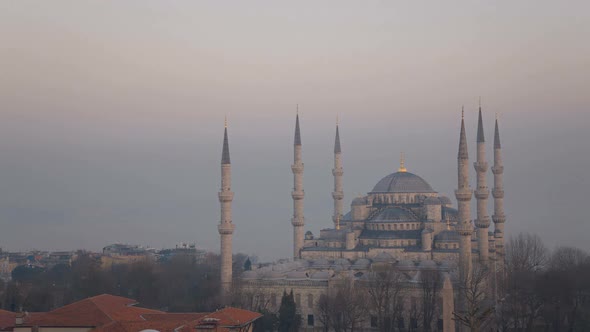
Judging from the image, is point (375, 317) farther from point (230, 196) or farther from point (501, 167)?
point (501, 167)

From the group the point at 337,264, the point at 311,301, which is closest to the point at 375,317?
the point at 311,301

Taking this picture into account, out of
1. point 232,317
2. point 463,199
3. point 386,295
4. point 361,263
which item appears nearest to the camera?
point 232,317

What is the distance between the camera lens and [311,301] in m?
45.4

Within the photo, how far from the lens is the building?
72.6 ft

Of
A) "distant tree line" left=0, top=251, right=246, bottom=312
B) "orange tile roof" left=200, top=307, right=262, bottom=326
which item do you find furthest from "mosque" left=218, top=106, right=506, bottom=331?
"orange tile roof" left=200, top=307, right=262, bottom=326

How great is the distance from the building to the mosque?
16814 mm

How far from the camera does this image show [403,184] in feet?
181

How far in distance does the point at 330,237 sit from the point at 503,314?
16698mm

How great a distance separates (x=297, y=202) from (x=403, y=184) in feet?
21.1

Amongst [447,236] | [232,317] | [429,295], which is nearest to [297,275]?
[429,295]

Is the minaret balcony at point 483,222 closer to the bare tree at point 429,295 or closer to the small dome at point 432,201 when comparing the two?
the bare tree at point 429,295

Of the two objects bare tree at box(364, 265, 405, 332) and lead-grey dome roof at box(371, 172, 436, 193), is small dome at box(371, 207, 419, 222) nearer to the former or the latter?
lead-grey dome roof at box(371, 172, 436, 193)

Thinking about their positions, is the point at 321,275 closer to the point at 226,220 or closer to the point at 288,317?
the point at 226,220

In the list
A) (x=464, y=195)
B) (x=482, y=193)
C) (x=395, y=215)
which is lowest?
(x=395, y=215)
